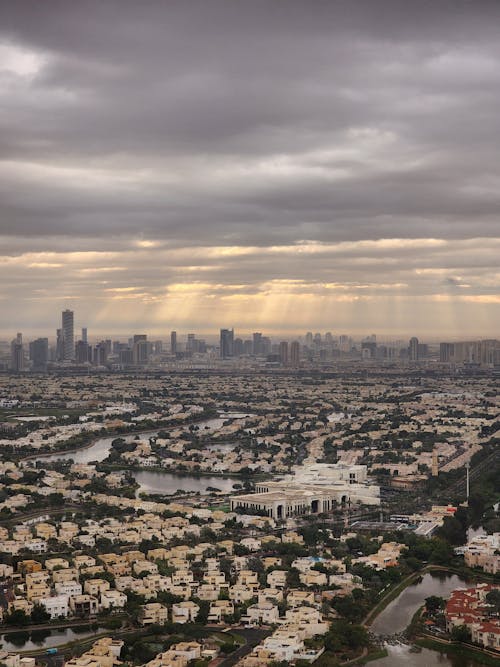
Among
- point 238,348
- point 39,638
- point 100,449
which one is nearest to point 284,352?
point 238,348

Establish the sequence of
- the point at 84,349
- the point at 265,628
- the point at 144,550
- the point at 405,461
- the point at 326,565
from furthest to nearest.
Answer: the point at 84,349, the point at 405,461, the point at 144,550, the point at 326,565, the point at 265,628

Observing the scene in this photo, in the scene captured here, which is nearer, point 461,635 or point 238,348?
point 461,635

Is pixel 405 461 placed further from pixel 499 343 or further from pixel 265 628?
pixel 499 343

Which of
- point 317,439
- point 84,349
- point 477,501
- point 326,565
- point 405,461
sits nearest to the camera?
point 326,565

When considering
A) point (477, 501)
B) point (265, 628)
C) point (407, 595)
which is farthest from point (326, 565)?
point (477, 501)

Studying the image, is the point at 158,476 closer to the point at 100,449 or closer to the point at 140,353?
the point at 100,449

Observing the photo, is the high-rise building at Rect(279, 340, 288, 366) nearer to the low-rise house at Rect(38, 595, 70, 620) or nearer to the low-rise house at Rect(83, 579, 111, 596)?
the low-rise house at Rect(83, 579, 111, 596)
